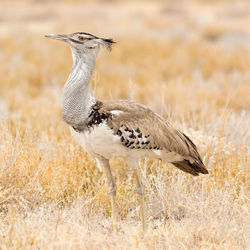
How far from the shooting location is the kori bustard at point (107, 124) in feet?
9.97

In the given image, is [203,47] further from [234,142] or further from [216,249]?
[216,249]

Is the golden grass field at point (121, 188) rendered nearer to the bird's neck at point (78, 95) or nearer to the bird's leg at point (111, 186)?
the bird's leg at point (111, 186)

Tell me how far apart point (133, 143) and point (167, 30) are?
12507 mm

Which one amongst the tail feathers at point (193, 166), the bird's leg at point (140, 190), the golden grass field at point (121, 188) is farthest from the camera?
the tail feathers at point (193, 166)

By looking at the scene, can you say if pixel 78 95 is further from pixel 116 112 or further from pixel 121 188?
pixel 121 188

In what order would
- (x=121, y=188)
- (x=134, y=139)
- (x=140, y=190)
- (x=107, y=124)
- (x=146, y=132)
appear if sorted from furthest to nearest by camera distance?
(x=121, y=188)
(x=140, y=190)
(x=146, y=132)
(x=134, y=139)
(x=107, y=124)

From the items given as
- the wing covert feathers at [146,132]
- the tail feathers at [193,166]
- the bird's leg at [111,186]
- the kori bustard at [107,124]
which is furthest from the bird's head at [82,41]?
the tail feathers at [193,166]

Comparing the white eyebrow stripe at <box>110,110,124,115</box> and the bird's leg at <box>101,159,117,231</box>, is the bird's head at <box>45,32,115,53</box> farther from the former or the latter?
the bird's leg at <box>101,159,117,231</box>

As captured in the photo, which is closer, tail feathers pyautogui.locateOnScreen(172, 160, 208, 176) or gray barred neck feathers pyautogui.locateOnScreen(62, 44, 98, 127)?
gray barred neck feathers pyautogui.locateOnScreen(62, 44, 98, 127)

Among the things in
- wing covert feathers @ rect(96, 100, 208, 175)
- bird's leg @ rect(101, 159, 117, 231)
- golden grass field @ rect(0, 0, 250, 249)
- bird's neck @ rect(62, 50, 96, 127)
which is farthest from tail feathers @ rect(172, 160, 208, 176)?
bird's neck @ rect(62, 50, 96, 127)

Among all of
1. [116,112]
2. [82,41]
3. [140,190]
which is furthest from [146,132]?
[82,41]

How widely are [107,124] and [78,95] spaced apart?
9.8 inches

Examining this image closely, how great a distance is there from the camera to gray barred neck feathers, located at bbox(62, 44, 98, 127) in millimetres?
3039

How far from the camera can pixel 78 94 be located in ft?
10.1
